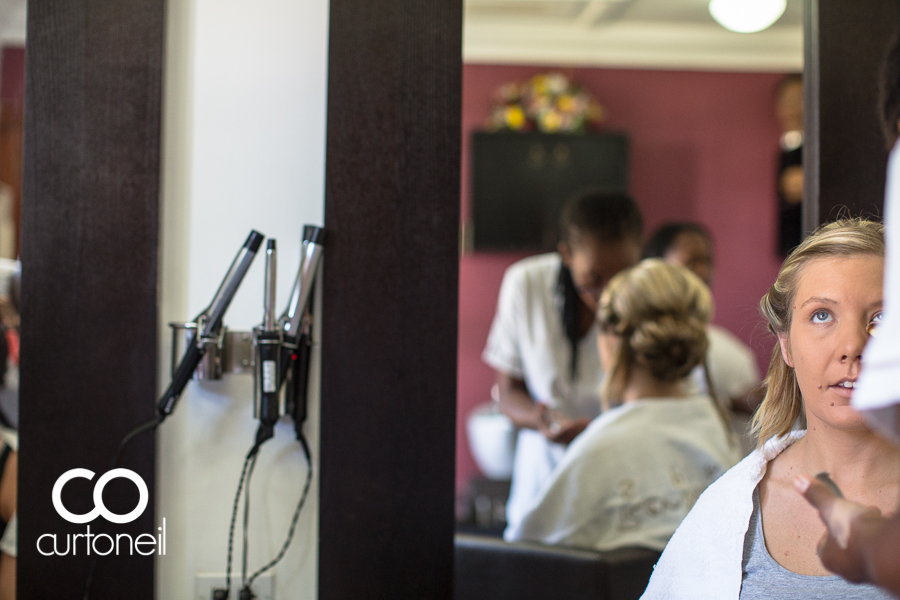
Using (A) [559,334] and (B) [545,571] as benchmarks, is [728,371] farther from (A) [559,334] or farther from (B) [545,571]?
(B) [545,571]

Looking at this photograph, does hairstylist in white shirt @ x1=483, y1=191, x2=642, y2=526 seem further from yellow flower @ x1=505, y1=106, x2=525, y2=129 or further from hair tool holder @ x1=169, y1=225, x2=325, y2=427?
yellow flower @ x1=505, y1=106, x2=525, y2=129

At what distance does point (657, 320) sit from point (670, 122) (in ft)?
8.22

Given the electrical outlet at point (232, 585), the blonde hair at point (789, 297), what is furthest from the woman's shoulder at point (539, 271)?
the electrical outlet at point (232, 585)

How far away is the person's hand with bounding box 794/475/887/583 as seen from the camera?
0.55 meters

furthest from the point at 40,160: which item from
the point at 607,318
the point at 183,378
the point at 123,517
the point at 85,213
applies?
the point at 607,318

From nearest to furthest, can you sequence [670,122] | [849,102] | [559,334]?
[849,102] → [559,334] → [670,122]

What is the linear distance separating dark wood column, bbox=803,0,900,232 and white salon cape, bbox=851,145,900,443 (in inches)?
28.3

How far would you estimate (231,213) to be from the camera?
1.14m

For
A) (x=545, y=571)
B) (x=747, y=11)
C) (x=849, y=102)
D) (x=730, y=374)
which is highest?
(x=747, y=11)

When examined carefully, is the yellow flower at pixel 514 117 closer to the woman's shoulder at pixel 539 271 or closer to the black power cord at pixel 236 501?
the woman's shoulder at pixel 539 271

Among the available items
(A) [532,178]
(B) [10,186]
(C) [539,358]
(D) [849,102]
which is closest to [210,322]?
(D) [849,102]

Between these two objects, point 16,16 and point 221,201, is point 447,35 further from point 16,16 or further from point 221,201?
point 16,16

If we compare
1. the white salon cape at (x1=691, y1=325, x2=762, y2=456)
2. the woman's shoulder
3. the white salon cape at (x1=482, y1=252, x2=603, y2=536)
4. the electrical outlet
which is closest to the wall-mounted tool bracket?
the electrical outlet

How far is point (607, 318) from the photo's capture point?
5.24 feet
